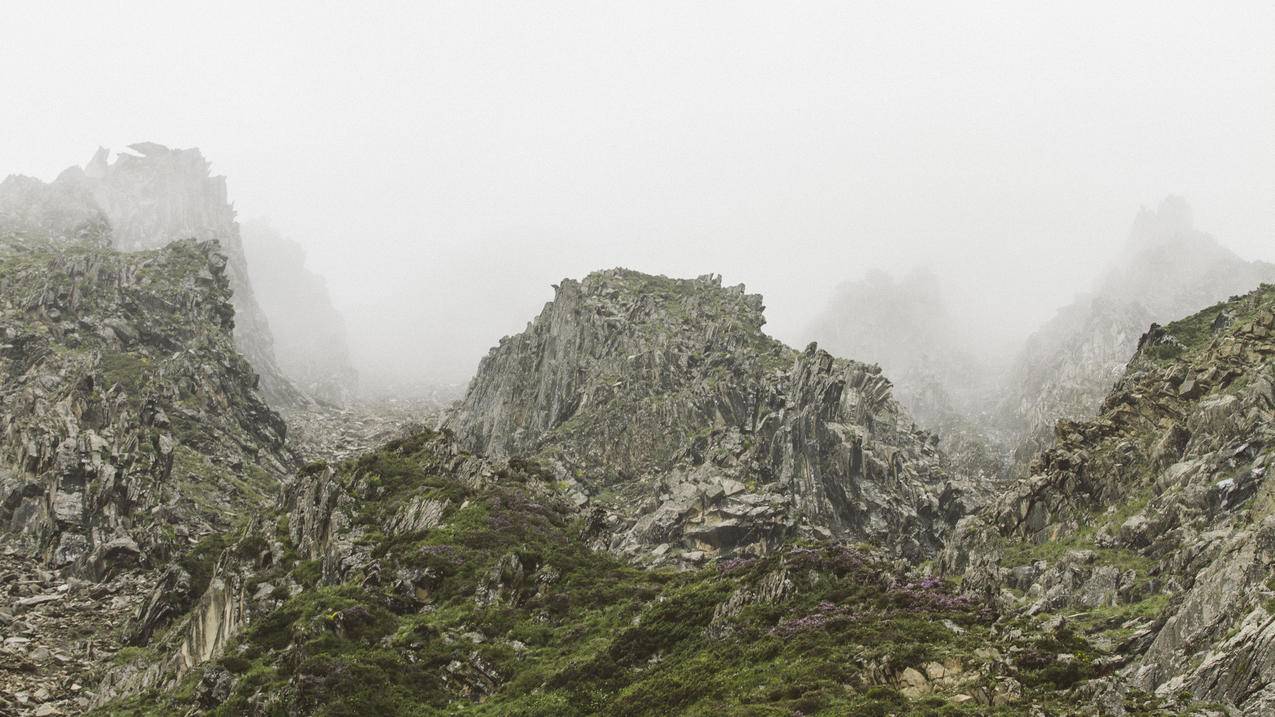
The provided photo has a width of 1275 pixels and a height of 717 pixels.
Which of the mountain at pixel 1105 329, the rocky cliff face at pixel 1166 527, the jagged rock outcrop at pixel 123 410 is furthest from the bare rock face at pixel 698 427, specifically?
the mountain at pixel 1105 329

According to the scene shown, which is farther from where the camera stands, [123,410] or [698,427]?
[698,427]

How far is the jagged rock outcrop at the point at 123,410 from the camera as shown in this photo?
71062mm

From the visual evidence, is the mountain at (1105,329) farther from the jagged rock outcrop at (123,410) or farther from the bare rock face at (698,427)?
the jagged rock outcrop at (123,410)

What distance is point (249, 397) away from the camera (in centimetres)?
11231

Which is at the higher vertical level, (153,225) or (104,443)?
(153,225)

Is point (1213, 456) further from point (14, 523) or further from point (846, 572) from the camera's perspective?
point (14, 523)

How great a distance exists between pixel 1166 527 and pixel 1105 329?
432 feet

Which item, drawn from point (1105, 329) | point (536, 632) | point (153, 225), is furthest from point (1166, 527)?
point (153, 225)

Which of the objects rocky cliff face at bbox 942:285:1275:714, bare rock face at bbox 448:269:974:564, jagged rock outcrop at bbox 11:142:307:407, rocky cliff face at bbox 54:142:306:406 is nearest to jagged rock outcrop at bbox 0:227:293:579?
bare rock face at bbox 448:269:974:564

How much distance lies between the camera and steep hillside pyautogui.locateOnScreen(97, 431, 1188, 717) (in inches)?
1069

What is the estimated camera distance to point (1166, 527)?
41.2m

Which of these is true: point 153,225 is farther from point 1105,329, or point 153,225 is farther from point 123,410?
point 1105,329

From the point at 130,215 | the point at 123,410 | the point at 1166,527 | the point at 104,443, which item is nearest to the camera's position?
the point at 1166,527

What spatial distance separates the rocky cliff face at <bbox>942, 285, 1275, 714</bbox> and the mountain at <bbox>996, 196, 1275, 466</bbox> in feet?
213
